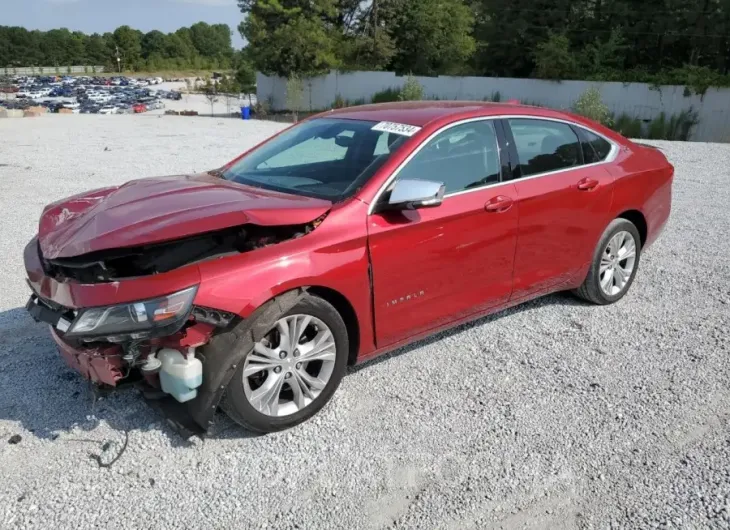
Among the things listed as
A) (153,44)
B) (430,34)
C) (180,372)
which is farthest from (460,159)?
(153,44)

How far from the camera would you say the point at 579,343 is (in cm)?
430

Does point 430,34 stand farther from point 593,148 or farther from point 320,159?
point 320,159

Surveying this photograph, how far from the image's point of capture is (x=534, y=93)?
36.6 m

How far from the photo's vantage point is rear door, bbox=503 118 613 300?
13.4 feet

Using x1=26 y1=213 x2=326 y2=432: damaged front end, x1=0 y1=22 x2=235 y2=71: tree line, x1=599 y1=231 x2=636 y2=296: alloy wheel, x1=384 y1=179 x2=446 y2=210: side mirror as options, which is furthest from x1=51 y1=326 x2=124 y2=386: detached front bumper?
x1=0 y1=22 x2=235 y2=71: tree line

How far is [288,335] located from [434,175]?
135 cm

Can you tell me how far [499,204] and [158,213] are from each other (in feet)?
6.80

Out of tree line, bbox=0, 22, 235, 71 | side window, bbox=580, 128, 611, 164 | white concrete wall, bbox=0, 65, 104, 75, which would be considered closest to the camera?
side window, bbox=580, 128, 611, 164

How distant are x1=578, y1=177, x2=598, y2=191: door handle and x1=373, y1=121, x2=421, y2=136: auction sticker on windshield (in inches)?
56.0

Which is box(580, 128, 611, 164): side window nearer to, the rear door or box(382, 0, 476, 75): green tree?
the rear door

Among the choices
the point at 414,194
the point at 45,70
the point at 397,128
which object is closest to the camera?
the point at 414,194

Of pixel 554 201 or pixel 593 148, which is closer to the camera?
pixel 554 201

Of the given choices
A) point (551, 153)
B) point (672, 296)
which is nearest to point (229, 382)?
point (551, 153)

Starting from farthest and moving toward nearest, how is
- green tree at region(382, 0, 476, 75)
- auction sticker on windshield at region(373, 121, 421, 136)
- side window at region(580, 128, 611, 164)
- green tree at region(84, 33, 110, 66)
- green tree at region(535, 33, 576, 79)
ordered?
green tree at region(84, 33, 110, 66)
green tree at region(382, 0, 476, 75)
green tree at region(535, 33, 576, 79)
side window at region(580, 128, 611, 164)
auction sticker on windshield at region(373, 121, 421, 136)
